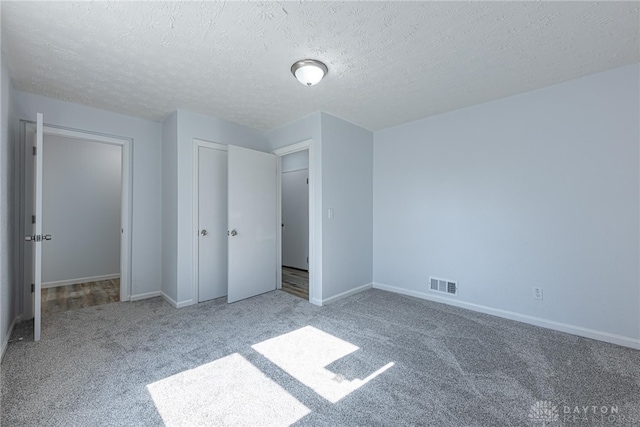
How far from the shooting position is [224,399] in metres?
1.66

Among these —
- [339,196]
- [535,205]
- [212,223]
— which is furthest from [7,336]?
[535,205]

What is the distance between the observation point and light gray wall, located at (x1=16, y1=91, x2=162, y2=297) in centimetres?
333

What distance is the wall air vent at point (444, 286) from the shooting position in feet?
11.0

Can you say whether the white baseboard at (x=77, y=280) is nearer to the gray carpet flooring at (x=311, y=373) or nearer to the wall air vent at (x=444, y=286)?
the gray carpet flooring at (x=311, y=373)

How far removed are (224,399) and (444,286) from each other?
279 cm

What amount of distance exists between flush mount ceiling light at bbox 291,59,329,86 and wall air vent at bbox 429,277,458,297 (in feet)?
9.13

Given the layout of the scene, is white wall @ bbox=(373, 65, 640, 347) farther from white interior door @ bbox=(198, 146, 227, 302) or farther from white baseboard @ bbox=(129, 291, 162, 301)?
white baseboard @ bbox=(129, 291, 162, 301)

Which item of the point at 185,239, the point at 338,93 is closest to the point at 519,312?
the point at 338,93

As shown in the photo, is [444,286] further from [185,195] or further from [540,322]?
[185,195]

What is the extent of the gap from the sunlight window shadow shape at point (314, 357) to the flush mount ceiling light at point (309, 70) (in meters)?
2.27

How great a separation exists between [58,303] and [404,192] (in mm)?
4723

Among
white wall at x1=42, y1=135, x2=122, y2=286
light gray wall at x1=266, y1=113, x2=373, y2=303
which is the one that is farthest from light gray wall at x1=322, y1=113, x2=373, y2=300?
white wall at x1=42, y1=135, x2=122, y2=286

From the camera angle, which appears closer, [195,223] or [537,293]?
[537,293]

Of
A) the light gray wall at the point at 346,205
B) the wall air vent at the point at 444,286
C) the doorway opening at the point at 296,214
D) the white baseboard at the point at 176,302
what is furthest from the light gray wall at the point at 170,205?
the wall air vent at the point at 444,286
